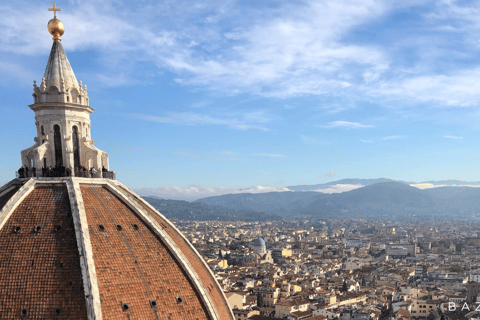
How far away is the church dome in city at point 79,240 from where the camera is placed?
9406 mm

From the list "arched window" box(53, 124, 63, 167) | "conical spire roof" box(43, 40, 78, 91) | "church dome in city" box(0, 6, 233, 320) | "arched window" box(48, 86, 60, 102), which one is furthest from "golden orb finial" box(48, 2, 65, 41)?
"arched window" box(53, 124, 63, 167)

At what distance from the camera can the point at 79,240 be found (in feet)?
32.6

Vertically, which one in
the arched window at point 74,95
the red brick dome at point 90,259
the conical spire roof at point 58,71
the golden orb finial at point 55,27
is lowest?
the red brick dome at point 90,259

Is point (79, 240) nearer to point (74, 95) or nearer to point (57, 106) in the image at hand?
point (57, 106)

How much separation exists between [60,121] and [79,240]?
11.0ft

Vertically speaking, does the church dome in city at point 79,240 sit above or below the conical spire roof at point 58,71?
below

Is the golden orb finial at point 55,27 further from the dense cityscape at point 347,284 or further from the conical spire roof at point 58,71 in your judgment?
the dense cityscape at point 347,284

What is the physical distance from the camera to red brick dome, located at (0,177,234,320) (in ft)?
30.6

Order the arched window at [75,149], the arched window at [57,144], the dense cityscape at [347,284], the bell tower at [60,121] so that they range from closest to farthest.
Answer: the bell tower at [60,121] < the arched window at [57,144] < the arched window at [75,149] < the dense cityscape at [347,284]

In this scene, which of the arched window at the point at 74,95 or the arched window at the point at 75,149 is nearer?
the arched window at the point at 74,95

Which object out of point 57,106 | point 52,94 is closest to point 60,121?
point 57,106

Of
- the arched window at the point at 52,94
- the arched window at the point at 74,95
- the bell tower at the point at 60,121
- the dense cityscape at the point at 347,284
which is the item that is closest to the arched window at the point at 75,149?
the bell tower at the point at 60,121

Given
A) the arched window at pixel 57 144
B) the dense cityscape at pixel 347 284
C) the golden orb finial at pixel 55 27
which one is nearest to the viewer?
the arched window at pixel 57 144

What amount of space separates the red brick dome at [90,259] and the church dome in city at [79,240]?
2cm
